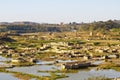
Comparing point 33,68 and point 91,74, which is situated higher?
point 91,74

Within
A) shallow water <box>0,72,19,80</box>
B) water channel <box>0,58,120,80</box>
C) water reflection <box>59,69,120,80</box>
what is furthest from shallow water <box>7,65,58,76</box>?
water reflection <box>59,69,120,80</box>

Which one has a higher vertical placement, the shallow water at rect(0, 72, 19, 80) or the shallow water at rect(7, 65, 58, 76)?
the shallow water at rect(0, 72, 19, 80)

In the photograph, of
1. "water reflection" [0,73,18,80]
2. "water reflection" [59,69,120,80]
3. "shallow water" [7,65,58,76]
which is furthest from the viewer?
"shallow water" [7,65,58,76]

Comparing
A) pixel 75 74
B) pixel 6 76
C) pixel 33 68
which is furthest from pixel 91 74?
pixel 6 76

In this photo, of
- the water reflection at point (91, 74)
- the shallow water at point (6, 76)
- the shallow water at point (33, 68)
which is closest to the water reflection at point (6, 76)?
the shallow water at point (6, 76)

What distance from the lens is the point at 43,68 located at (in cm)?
3969

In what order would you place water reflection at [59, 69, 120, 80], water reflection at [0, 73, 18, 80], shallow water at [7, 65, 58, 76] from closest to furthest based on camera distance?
water reflection at [59, 69, 120, 80]
water reflection at [0, 73, 18, 80]
shallow water at [7, 65, 58, 76]

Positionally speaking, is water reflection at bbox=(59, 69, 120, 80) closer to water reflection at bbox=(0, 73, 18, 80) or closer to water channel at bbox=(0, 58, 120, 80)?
water channel at bbox=(0, 58, 120, 80)

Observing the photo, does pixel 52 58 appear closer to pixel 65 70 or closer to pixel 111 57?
pixel 111 57

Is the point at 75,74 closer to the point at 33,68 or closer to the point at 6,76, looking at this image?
the point at 33,68

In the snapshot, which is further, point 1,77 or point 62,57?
point 62,57

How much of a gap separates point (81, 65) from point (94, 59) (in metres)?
7.70

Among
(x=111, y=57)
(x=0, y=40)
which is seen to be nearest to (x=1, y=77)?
(x=111, y=57)

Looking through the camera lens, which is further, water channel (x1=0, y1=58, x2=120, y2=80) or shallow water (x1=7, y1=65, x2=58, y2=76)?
shallow water (x1=7, y1=65, x2=58, y2=76)
